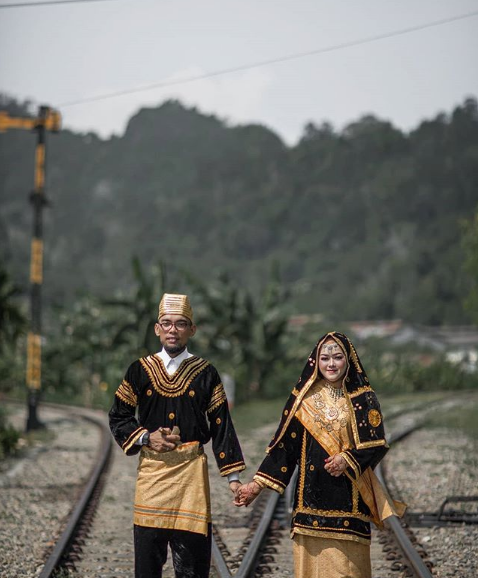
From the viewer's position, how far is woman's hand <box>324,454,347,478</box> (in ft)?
16.5

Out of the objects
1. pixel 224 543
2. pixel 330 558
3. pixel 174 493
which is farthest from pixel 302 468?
pixel 224 543

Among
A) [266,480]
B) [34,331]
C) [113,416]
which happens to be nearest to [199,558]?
[266,480]

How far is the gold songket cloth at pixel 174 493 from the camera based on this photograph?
519 cm

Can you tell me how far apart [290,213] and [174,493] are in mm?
155923

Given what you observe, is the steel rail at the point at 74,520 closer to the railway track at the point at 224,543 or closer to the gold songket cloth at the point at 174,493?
the railway track at the point at 224,543

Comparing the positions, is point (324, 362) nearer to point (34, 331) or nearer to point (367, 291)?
point (34, 331)

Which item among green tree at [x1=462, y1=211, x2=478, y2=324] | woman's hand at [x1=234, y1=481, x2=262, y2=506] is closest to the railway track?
woman's hand at [x1=234, y1=481, x2=262, y2=506]

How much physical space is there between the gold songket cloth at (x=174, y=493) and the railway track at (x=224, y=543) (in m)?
1.87

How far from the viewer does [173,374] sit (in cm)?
529

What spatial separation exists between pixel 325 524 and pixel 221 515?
5.11m

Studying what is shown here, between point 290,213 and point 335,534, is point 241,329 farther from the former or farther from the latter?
point 290,213

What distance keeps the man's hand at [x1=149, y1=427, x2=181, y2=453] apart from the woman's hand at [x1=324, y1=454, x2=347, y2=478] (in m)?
0.81

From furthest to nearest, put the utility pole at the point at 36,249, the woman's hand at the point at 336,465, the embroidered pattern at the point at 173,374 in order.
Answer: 1. the utility pole at the point at 36,249
2. the embroidered pattern at the point at 173,374
3. the woman's hand at the point at 336,465

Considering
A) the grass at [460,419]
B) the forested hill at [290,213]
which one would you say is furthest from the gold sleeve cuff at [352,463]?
the forested hill at [290,213]
